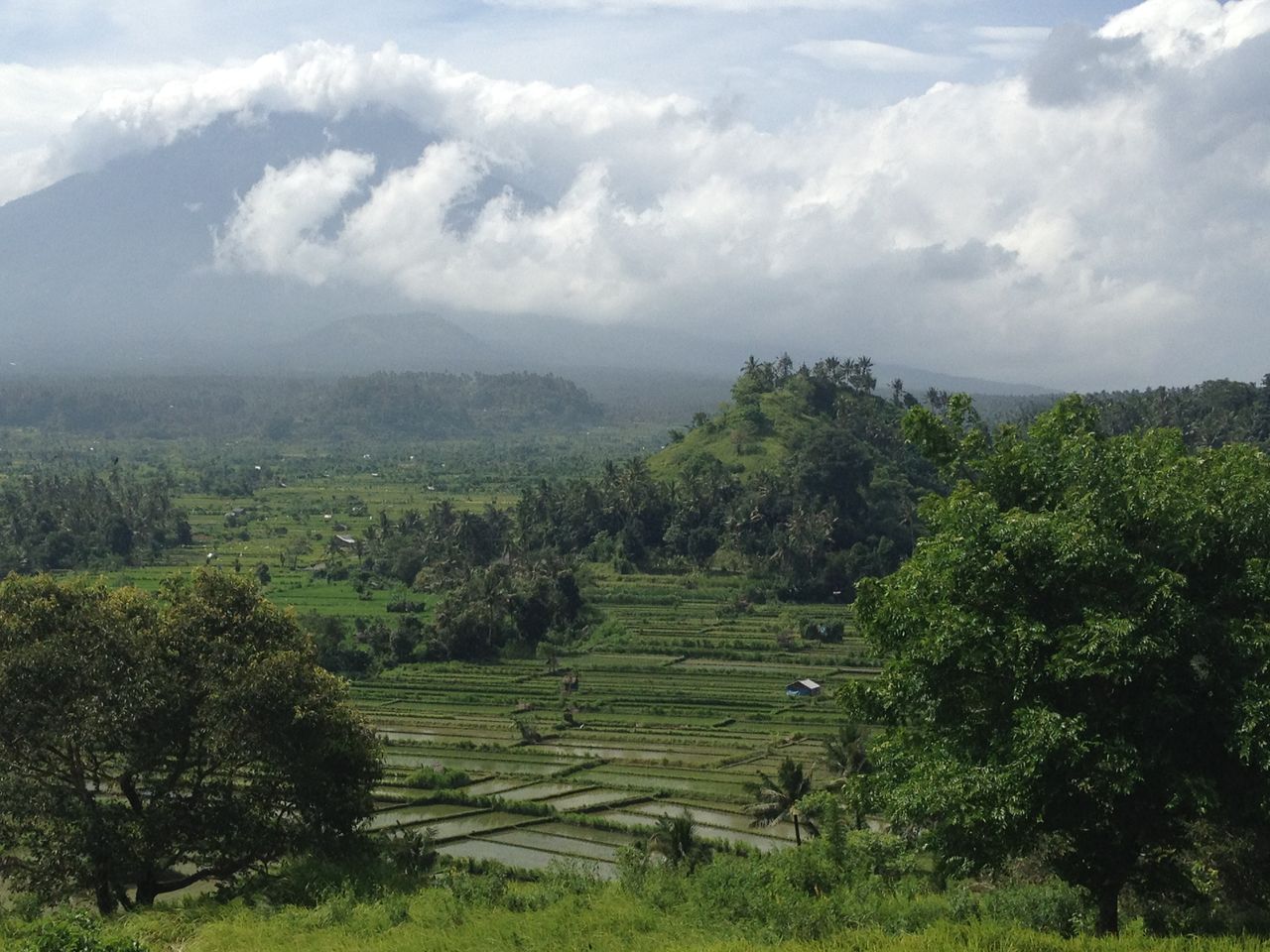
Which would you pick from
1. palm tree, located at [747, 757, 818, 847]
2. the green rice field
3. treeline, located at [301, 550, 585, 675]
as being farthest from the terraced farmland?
treeline, located at [301, 550, 585, 675]

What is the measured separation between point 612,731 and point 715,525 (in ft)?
135

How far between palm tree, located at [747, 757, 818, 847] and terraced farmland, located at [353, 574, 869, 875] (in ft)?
2.61

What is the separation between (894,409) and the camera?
113m

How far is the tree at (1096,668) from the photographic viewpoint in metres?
13.6

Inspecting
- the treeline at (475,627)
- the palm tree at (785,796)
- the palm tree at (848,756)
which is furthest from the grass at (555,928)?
the treeline at (475,627)

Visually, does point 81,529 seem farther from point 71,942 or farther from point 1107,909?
point 1107,909

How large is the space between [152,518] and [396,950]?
81.9 meters

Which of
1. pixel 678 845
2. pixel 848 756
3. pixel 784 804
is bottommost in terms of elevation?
pixel 784 804

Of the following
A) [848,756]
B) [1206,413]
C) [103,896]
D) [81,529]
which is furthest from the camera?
[1206,413]

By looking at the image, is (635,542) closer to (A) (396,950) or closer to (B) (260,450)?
(A) (396,950)

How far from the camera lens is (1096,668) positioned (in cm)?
1348

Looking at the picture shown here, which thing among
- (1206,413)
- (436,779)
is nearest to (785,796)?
(436,779)

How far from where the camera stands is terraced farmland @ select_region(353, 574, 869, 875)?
34000mm

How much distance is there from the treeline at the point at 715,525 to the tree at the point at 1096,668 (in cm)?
6062
